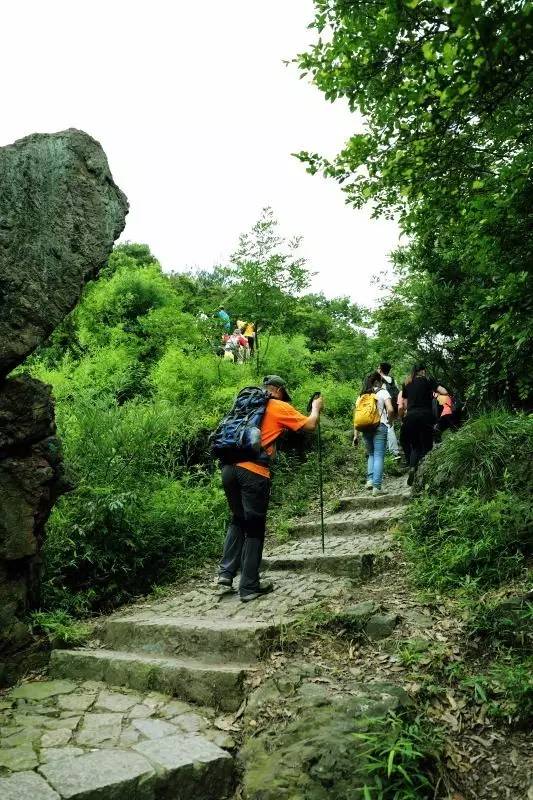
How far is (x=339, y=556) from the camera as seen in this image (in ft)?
19.4

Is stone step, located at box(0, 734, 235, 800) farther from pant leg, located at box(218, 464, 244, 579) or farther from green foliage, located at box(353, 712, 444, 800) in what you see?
pant leg, located at box(218, 464, 244, 579)

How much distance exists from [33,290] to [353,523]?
195 inches

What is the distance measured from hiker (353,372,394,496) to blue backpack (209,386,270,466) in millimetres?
3488

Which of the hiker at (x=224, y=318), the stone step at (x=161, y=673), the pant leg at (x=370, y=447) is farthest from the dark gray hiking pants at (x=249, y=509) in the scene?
the hiker at (x=224, y=318)

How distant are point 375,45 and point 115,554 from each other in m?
5.63

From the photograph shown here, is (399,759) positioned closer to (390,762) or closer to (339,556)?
(390,762)

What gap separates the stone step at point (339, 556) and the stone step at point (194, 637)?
1.39m

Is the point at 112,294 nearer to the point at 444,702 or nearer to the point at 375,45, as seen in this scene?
the point at 375,45

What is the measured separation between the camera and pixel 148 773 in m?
3.08

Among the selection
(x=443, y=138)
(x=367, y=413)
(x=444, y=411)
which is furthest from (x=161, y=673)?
(x=444, y=411)

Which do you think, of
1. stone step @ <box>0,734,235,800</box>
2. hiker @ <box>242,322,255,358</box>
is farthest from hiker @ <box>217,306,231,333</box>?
stone step @ <box>0,734,235,800</box>

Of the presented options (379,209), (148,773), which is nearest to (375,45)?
(379,209)

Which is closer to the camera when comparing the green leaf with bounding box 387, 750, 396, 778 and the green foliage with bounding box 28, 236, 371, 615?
the green leaf with bounding box 387, 750, 396, 778

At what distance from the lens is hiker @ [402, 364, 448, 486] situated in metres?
8.96
